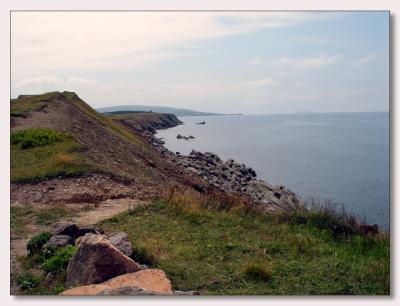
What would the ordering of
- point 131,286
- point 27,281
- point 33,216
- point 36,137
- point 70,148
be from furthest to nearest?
point 36,137, point 70,148, point 33,216, point 27,281, point 131,286

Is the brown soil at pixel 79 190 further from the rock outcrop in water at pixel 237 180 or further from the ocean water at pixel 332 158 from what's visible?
the rock outcrop in water at pixel 237 180

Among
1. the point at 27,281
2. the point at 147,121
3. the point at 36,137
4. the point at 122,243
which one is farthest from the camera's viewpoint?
the point at 147,121

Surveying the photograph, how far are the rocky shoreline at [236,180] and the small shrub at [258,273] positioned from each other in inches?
398

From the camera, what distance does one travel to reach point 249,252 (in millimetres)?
7781

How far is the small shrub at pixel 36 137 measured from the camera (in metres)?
13.6

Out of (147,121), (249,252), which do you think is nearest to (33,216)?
(249,252)

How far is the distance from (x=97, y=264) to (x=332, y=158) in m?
12.7

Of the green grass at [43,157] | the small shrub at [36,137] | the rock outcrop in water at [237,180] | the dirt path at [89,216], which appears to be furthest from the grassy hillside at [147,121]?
the dirt path at [89,216]

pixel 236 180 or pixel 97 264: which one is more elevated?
pixel 236 180

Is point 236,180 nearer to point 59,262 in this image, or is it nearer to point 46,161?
point 46,161

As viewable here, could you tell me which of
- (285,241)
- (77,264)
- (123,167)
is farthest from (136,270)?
(123,167)

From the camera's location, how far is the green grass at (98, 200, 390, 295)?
6.88 metres

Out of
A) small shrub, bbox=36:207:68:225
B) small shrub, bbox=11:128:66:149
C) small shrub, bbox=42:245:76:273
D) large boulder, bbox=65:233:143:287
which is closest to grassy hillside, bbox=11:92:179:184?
small shrub, bbox=11:128:66:149

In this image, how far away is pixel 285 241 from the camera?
8.18 m
